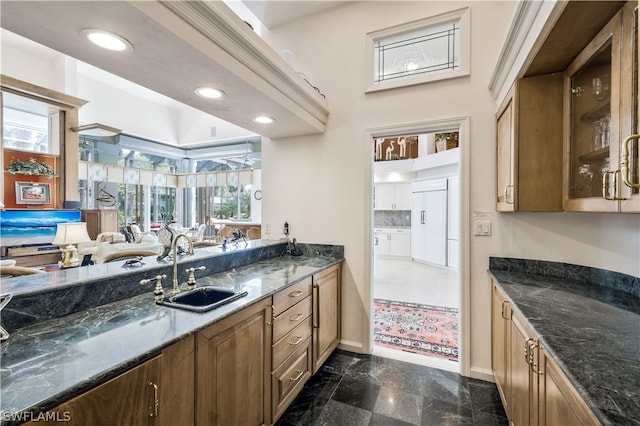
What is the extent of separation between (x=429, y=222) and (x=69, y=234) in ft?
22.6

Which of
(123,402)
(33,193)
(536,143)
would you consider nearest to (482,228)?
(536,143)

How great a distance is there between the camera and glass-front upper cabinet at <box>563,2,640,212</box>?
108cm

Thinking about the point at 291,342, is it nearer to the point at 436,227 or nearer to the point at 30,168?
the point at 30,168

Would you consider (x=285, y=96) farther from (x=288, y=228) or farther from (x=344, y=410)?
(x=344, y=410)

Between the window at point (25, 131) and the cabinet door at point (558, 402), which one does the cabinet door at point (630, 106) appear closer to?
the cabinet door at point (558, 402)

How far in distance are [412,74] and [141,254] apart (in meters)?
3.08

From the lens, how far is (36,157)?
499 centimetres

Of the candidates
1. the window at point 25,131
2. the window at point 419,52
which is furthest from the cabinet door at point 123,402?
the window at point 25,131

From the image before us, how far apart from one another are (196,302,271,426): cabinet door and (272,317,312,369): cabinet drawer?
97mm

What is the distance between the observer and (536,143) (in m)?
1.80

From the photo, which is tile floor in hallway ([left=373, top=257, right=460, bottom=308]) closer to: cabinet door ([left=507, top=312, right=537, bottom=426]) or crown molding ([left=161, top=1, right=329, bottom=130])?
cabinet door ([left=507, top=312, right=537, bottom=426])

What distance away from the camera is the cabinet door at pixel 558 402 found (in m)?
0.81

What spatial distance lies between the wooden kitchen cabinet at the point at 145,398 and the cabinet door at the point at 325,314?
4.27 ft

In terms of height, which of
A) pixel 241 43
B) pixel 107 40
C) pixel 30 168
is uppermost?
pixel 241 43
